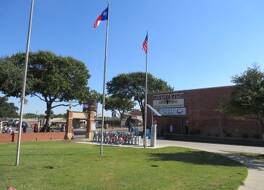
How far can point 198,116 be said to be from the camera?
47594 mm

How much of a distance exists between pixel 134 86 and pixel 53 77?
27067 mm

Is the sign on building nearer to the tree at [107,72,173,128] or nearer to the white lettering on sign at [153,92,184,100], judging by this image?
the white lettering on sign at [153,92,184,100]

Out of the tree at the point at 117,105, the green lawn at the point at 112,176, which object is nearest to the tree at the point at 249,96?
the green lawn at the point at 112,176

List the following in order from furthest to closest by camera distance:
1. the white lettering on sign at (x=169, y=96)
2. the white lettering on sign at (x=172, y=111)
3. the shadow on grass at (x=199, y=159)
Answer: the white lettering on sign at (x=169, y=96)
the white lettering on sign at (x=172, y=111)
the shadow on grass at (x=199, y=159)

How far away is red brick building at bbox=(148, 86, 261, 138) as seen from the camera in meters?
42.7

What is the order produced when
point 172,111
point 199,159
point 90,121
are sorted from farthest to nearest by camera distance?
point 172,111, point 90,121, point 199,159

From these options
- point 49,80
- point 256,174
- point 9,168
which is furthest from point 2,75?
point 256,174

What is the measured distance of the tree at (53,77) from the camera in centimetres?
4509

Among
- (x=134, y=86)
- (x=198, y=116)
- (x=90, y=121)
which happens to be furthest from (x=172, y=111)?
(x=134, y=86)

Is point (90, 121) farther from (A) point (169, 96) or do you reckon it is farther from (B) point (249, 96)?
(B) point (249, 96)

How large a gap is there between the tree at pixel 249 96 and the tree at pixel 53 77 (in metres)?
24.8

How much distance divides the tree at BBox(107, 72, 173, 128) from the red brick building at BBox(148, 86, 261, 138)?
593 inches

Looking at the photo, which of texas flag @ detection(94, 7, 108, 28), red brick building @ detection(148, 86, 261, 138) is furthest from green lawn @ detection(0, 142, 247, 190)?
red brick building @ detection(148, 86, 261, 138)

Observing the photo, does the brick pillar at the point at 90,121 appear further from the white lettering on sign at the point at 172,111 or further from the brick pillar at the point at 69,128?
the white lettering on sign at the point at 172,111
